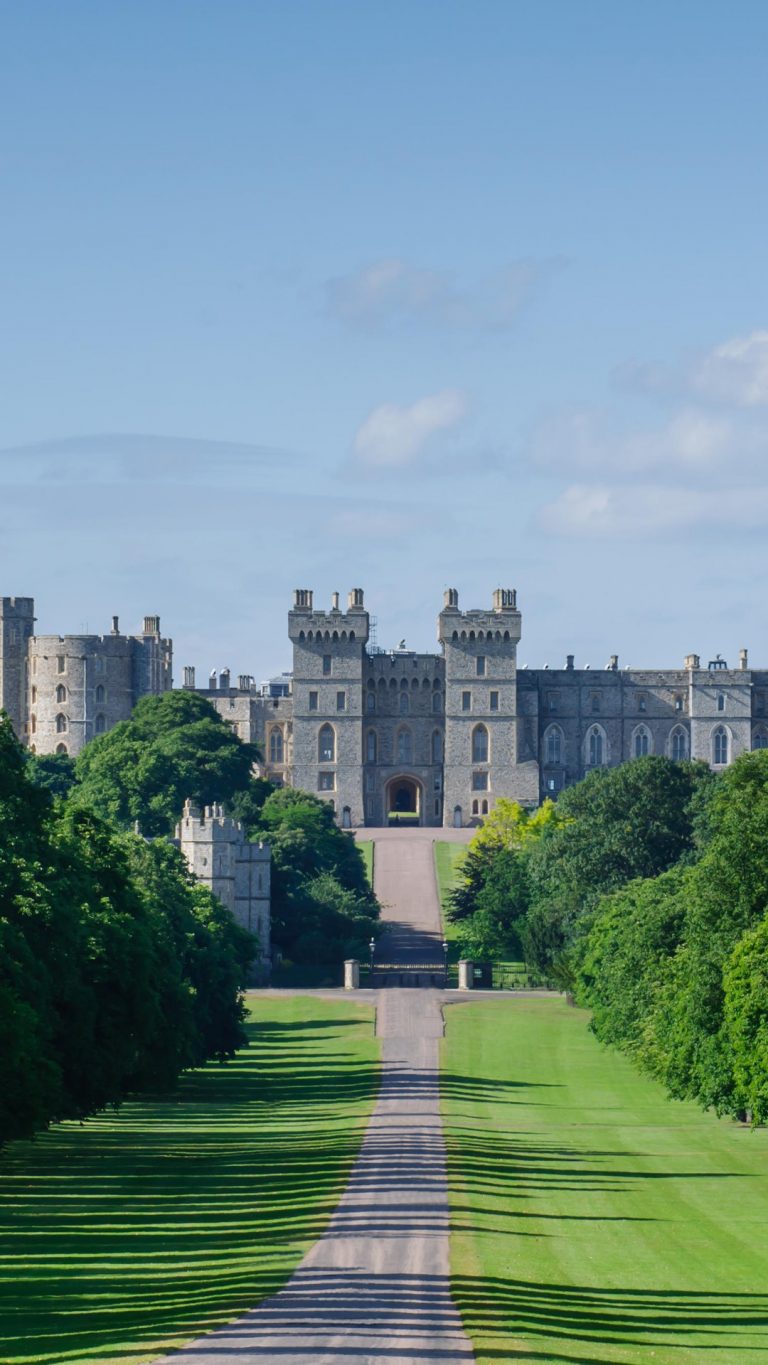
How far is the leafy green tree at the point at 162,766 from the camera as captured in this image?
108 meters

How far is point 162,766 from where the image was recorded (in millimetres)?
110438

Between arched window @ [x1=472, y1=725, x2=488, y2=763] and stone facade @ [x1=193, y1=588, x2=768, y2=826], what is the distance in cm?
8

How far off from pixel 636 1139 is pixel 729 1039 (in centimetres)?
396

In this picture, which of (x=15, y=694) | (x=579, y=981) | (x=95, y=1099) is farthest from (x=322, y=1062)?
(x=15, y=694)

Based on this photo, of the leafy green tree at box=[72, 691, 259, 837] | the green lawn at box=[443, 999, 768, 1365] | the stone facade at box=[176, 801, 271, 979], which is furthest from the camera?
the leafy green tree at box=[72, 691, 259, 837]

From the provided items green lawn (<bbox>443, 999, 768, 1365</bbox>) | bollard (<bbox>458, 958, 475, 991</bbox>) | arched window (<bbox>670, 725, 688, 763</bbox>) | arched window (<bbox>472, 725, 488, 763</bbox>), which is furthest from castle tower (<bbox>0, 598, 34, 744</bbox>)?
green lawn (<bbox>443, 999, 768, 1365</bbox>)

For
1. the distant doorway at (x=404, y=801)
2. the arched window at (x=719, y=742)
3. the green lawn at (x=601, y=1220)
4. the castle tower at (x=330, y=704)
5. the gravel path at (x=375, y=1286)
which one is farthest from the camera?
the arched window at (x=719, y=742)

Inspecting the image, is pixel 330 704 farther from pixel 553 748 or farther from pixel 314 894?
pixel 314 894

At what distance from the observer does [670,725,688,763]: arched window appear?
149 meters

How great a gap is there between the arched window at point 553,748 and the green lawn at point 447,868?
65.4ft

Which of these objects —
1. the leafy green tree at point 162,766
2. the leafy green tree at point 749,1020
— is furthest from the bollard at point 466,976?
the leafy green tree at point 749,1020

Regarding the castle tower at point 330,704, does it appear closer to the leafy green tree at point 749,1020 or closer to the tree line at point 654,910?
the tree line at point 654,910

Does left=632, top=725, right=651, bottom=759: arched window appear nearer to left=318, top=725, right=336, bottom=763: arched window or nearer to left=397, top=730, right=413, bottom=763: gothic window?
left=397, top=730, right=413, bottom=763: gothic window

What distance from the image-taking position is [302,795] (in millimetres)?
123438
